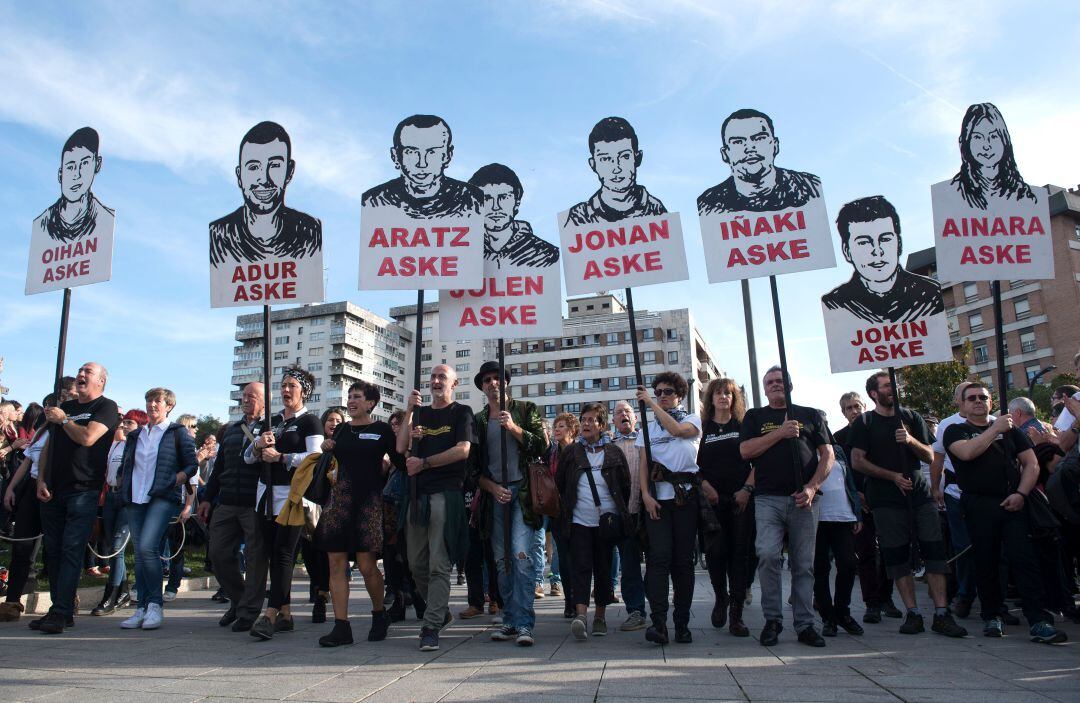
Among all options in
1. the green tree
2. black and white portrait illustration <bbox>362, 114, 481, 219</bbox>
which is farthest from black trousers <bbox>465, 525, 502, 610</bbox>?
the green tree

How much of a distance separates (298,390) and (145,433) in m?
1.61

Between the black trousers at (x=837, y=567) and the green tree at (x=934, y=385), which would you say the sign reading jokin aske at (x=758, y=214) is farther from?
the green tree at (x=934, y=385)

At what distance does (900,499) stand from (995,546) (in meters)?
0.80

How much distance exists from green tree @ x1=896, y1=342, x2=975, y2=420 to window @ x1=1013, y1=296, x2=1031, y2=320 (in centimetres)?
3951

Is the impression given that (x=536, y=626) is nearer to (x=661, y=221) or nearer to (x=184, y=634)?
(x=184, y=634)

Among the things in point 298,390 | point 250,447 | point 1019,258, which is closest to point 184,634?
point 250,447

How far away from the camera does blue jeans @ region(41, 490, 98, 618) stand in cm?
674

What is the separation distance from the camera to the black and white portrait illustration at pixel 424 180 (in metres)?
7.31

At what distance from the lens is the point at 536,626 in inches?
279

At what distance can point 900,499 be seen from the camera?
6719mm

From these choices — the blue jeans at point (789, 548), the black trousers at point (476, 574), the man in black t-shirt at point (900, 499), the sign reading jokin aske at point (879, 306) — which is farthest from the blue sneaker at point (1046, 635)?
the black trousers at point (476, 574)

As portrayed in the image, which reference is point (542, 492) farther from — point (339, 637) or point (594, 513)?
point (339, 637)

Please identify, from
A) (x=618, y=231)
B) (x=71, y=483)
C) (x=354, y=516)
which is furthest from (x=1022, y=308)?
(x=71, y=483)

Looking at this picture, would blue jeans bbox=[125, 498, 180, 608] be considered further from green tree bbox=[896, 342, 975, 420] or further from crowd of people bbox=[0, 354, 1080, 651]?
green tree bbox=[896, 342, 975, 420]
